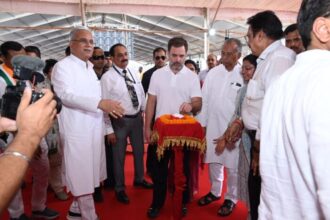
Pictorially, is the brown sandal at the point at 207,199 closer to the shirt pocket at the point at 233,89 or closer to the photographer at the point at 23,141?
the shirt pocket at the point at 233,89

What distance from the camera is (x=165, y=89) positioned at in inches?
112

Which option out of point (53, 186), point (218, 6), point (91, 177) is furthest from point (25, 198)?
point (218, 6)

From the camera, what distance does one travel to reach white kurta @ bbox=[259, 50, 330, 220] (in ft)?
2.33

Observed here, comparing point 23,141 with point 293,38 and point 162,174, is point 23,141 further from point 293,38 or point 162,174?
point 293,38

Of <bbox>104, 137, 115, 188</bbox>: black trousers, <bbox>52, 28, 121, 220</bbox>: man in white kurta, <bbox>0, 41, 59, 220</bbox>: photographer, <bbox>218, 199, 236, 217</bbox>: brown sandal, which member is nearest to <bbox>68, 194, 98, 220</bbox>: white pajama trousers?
<bbox>52, 28, 121, 220</bbox>: man in white kurta

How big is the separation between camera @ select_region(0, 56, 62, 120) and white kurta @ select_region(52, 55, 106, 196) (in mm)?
1103

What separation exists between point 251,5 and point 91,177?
5.49 m

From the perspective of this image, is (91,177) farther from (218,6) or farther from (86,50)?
(218,6)

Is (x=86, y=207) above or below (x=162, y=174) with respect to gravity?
below

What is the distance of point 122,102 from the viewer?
3137mm

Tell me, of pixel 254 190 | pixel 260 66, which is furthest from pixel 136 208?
pixel 260 66

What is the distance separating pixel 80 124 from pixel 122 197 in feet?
3.70

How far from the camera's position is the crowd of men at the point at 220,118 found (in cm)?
78

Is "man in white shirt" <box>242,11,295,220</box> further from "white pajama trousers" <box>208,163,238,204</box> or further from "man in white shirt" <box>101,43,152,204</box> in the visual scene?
"man in white shirt" <box>101,43,152,204</box>
